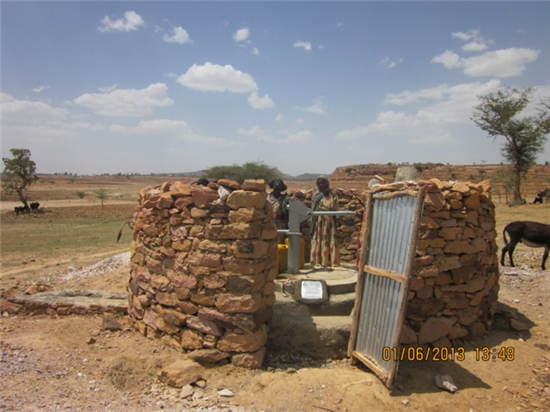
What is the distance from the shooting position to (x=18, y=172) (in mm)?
27141

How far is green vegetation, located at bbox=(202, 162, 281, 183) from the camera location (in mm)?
34719

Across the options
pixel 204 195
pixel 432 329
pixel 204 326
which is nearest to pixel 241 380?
pixel 204 326

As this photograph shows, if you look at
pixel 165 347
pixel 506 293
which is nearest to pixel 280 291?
→ pixel 165 347

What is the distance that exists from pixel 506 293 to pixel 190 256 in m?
5.53

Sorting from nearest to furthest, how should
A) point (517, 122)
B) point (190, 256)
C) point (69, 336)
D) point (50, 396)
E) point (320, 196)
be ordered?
point (50, 396), point (190, 256), point (69, 336), point (320, 196), point (517, 122)

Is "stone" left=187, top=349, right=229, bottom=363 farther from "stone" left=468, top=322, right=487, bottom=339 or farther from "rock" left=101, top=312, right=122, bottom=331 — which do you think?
"stone" left=468, top=322, right=487, bottom=339

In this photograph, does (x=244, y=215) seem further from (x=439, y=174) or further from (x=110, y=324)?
(x=439, y=174)

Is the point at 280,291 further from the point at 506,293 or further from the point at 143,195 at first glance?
the point at 506,293

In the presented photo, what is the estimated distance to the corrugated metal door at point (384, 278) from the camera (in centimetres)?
364

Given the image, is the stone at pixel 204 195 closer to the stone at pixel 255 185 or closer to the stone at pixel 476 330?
the stone at pixel 255 185

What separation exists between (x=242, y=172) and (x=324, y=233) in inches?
1178

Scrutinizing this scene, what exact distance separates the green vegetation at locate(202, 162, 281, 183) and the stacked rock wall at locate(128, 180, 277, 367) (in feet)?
96.1

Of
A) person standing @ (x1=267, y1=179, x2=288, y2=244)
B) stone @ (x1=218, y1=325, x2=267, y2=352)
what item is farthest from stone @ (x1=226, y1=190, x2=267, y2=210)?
person standing @ (x1=267, y1=179, x2=288, y2=244)

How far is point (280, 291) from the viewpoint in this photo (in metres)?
5.05
